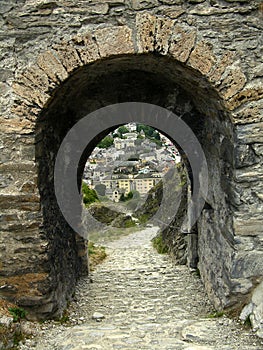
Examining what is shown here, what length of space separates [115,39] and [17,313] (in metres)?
2.74

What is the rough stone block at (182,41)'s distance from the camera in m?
3.58

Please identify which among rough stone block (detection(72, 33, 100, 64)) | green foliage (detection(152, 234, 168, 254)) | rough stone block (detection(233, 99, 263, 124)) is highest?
rough stone block (detection(72, 33, 100, 64))

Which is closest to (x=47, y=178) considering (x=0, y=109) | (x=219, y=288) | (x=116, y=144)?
(x=0, y=109)

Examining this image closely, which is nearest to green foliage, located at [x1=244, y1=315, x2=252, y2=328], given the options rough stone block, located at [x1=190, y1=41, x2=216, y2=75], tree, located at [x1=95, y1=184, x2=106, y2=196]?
rough stone block, located at [x1=190, y1=41, x2=216, y2=75]

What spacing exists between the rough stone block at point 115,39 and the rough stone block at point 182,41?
0.37 meters

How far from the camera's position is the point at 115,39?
3598mm

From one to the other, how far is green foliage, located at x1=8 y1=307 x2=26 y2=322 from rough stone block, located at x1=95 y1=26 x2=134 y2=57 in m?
2.55

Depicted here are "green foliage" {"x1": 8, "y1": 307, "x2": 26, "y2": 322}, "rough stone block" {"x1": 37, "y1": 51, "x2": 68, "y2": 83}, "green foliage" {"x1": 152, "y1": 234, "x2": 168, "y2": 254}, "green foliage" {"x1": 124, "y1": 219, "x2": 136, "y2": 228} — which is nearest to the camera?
"rough stone block" {"x1": 37, "y1": 51, "x2": 68, "y2": 83}

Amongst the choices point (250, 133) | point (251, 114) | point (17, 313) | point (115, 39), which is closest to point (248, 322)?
point (250, 133)

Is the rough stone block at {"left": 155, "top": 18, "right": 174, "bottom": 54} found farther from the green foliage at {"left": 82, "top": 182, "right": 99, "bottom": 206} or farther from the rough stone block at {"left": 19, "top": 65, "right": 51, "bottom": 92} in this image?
the green foliage at {"left": 82, "top": 182, "right": 99, "bottom": 206}

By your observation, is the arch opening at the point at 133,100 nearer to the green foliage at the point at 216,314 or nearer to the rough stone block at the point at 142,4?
the green foliage at the point at 216,314

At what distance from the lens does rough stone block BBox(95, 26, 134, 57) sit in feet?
11.8

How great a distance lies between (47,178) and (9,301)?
4.23 ft

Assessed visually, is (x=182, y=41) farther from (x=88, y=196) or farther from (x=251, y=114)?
(x=88, y=196)
